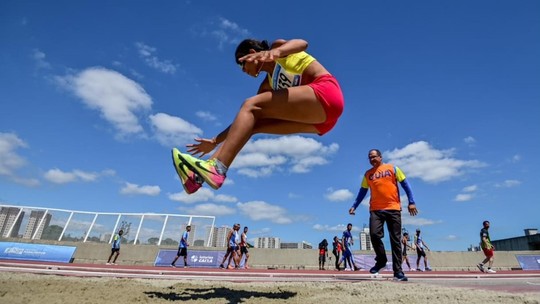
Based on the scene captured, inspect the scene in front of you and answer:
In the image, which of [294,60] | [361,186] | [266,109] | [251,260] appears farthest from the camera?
[251,260]

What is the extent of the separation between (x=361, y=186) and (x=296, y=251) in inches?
573

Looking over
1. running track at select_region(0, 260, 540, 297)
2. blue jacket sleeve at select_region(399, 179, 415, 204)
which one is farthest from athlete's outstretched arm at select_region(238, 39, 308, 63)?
blue jacket sleeve at select_region(399, 179, 415, 204)

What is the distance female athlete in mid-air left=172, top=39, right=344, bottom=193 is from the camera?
8.41 feet

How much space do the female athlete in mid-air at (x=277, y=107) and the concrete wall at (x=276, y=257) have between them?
56.2 ft

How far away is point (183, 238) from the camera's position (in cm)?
1505

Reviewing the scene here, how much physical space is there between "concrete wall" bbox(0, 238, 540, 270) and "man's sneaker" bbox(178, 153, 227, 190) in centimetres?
1721

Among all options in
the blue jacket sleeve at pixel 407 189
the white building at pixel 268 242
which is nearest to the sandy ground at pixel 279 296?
the blue jacket sleeve at pixel 407 189

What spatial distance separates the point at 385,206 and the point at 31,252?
60.3 ft

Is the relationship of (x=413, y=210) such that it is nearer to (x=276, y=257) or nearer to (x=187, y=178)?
(x=187, y=178)

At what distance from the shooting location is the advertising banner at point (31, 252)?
1589cm

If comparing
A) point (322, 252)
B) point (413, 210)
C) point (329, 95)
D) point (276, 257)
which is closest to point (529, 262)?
point (322, 252)

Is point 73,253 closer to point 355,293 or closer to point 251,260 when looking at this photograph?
point 251,260

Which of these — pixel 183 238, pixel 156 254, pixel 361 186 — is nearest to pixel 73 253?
pixel 156 254

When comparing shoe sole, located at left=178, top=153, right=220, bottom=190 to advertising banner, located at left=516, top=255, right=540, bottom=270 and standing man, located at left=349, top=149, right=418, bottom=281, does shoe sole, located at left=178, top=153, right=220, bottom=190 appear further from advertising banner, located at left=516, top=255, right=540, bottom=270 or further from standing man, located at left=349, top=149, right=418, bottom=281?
advertising banner, located at left=516, top=255, right=540, bottom=270
